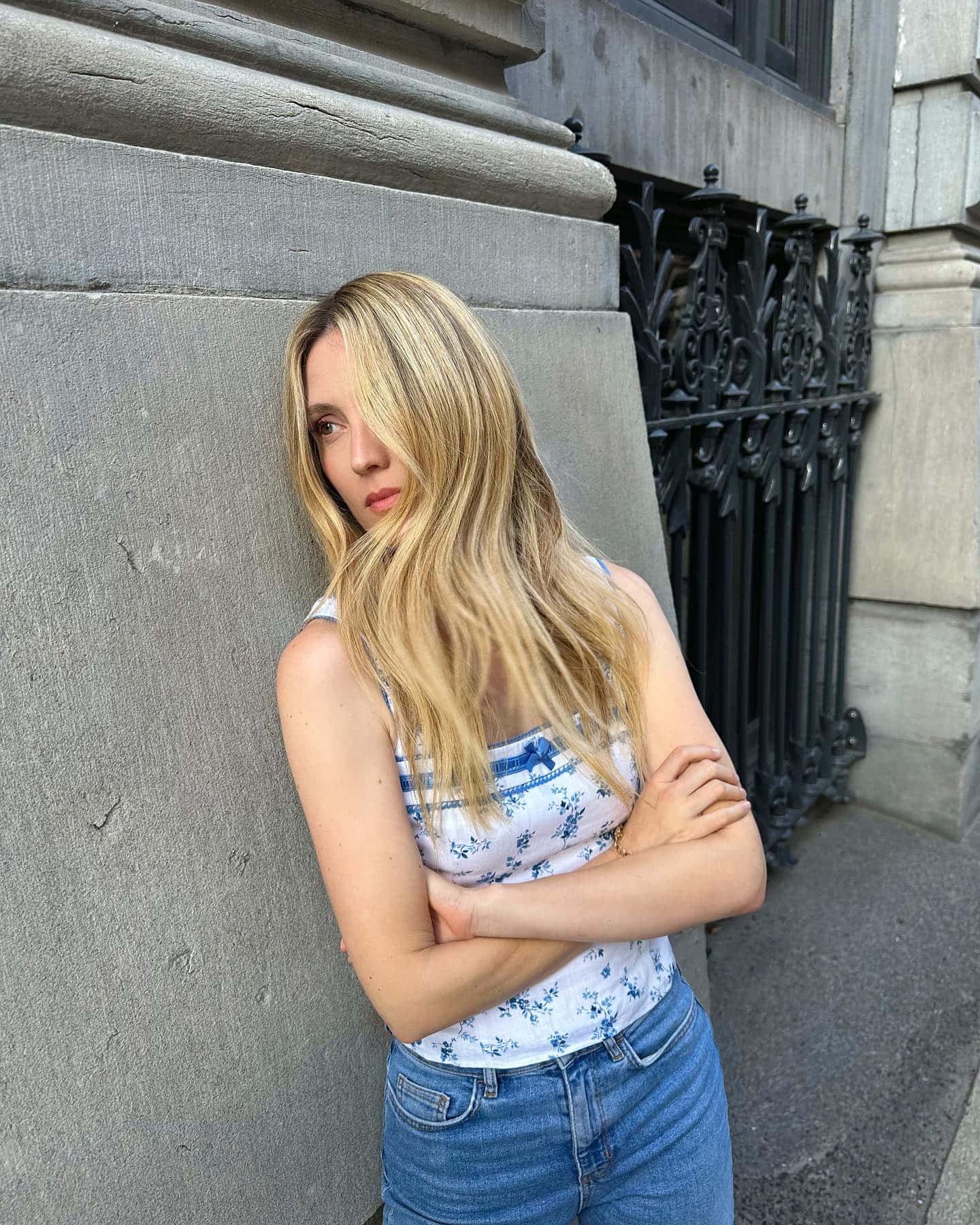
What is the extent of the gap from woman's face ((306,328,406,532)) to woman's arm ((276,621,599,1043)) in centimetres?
27

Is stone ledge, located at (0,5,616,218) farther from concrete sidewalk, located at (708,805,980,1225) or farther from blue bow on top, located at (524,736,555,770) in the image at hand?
concrete sidewalk, located at (708,805,980,1225)

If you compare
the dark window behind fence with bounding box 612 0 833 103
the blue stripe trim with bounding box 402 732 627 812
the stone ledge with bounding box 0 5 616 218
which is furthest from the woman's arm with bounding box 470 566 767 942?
the dark window behind fence with bounding box 612 0 833 103

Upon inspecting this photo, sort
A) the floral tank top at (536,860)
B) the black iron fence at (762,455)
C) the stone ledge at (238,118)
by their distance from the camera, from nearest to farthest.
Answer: the stone ledge at (238,118)
the floral tank top at (536,860)
the black iron fence at (762,455)

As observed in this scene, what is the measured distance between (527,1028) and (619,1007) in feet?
0.60

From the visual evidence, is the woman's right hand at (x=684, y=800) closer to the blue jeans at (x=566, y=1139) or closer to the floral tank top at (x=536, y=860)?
the floral tank top at (x=536, y=860)

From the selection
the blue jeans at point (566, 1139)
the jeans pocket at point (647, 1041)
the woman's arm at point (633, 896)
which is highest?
the woman's arm at point (633, 896)

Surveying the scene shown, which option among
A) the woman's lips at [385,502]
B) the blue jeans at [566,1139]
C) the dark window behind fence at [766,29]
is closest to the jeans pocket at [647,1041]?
the blue jeans at [566,1139]

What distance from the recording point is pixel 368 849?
1.40m

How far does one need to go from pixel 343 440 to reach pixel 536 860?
83cm

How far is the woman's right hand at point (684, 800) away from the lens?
1628 millimetres

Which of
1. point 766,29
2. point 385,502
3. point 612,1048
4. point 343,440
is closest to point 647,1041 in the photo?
point 612,1048

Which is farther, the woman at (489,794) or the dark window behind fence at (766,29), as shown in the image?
the dark window behind fence at (766,29)

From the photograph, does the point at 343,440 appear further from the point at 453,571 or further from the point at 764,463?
the point at 764,463

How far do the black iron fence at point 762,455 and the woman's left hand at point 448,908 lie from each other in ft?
6.14
